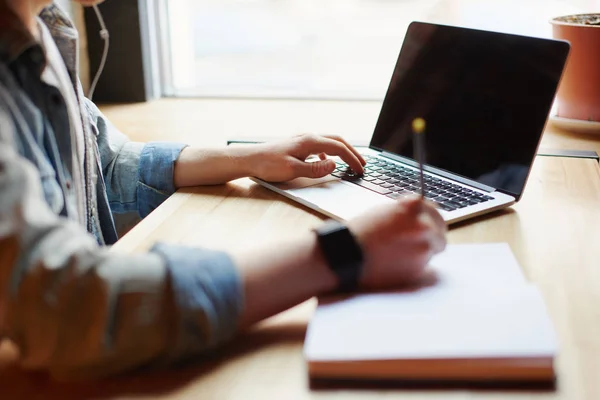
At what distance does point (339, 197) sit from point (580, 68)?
0.63 m

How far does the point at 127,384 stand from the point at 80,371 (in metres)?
0.04

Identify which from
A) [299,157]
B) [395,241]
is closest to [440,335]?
[395,241]

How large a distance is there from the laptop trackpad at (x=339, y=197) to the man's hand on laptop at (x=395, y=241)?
185 millimetres

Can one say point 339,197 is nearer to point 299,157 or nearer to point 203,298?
point 299,157

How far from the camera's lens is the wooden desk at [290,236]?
1.92 feet

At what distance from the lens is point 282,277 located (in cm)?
66

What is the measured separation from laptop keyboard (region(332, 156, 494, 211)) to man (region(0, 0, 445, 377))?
214 mm

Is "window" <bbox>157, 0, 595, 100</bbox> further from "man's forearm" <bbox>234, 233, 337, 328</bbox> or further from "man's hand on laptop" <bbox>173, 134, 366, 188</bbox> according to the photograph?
"man's forearm" <bbox>234, 233, 337, 328</bbox>

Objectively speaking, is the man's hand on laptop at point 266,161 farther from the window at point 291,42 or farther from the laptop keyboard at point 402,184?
the window at point 291,42

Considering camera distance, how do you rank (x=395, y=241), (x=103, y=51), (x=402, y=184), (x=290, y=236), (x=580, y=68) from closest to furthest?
(x=395, y=241)
(x=290, y=236)
(x=402, y=184)
(x=580, y=68)
(x=103, y=51)

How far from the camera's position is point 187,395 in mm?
578

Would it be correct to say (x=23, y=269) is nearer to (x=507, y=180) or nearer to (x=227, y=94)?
(x=507, y=180)

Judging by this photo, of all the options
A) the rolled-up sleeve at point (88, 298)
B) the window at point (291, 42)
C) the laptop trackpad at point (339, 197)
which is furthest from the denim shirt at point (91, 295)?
the window at point (291, 42)

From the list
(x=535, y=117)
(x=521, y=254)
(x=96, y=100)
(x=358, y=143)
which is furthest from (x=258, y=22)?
(x=521, y=254)
